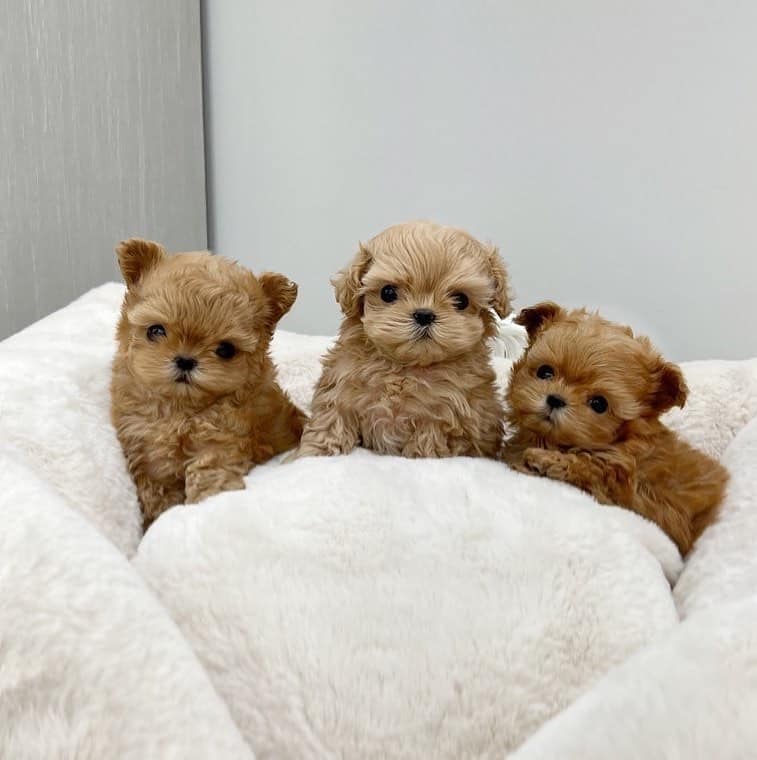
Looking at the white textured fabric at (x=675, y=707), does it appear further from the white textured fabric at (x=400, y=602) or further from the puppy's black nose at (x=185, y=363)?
the puppy's black nose at (x=185, y=363)

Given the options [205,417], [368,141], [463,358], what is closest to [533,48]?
[368,141]

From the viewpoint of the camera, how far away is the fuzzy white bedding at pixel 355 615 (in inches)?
24.2

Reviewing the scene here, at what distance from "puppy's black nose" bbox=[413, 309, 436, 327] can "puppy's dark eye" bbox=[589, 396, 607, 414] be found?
0.79 feet

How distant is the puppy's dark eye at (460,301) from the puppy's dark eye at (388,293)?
78 millimetres

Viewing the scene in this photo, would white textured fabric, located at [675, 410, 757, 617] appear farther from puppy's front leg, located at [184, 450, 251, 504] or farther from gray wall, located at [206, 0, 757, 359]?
gray wall, located at [206, 0, 757, 359]

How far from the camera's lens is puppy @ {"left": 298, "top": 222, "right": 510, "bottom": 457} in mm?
1027

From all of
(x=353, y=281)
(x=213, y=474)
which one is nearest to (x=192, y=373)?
(x=213, y=474)

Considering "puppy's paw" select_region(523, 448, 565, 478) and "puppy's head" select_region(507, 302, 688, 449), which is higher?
"puppy's head" select_region(507, 302, 688, 449)

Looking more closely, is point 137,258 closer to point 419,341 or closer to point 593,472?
point 419,341

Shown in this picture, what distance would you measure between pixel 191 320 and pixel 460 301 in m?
0.35

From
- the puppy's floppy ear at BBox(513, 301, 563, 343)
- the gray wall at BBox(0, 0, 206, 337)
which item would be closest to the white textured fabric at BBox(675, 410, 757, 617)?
the puppy's floppy ear at BBox(513, 301, 563, 343)

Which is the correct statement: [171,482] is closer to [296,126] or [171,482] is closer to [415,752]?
[415,752]

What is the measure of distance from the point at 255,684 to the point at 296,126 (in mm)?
1603

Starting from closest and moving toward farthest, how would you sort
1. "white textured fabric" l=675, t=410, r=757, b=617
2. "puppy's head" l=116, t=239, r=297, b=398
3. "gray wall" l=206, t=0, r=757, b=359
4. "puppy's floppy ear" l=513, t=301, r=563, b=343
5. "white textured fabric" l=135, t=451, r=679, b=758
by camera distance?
"white textured fabric" l=135, t=451, r=679, b=758 → "white textured fabric" l=675, t=410, r=757, b=617 → "puppy's head" l=116, t=239, r=297, b=398 → "puppy's floppy ear" l=513, t=301, r=563, b=343 → "gray wall" l=206, t=0, r=757, b=359
